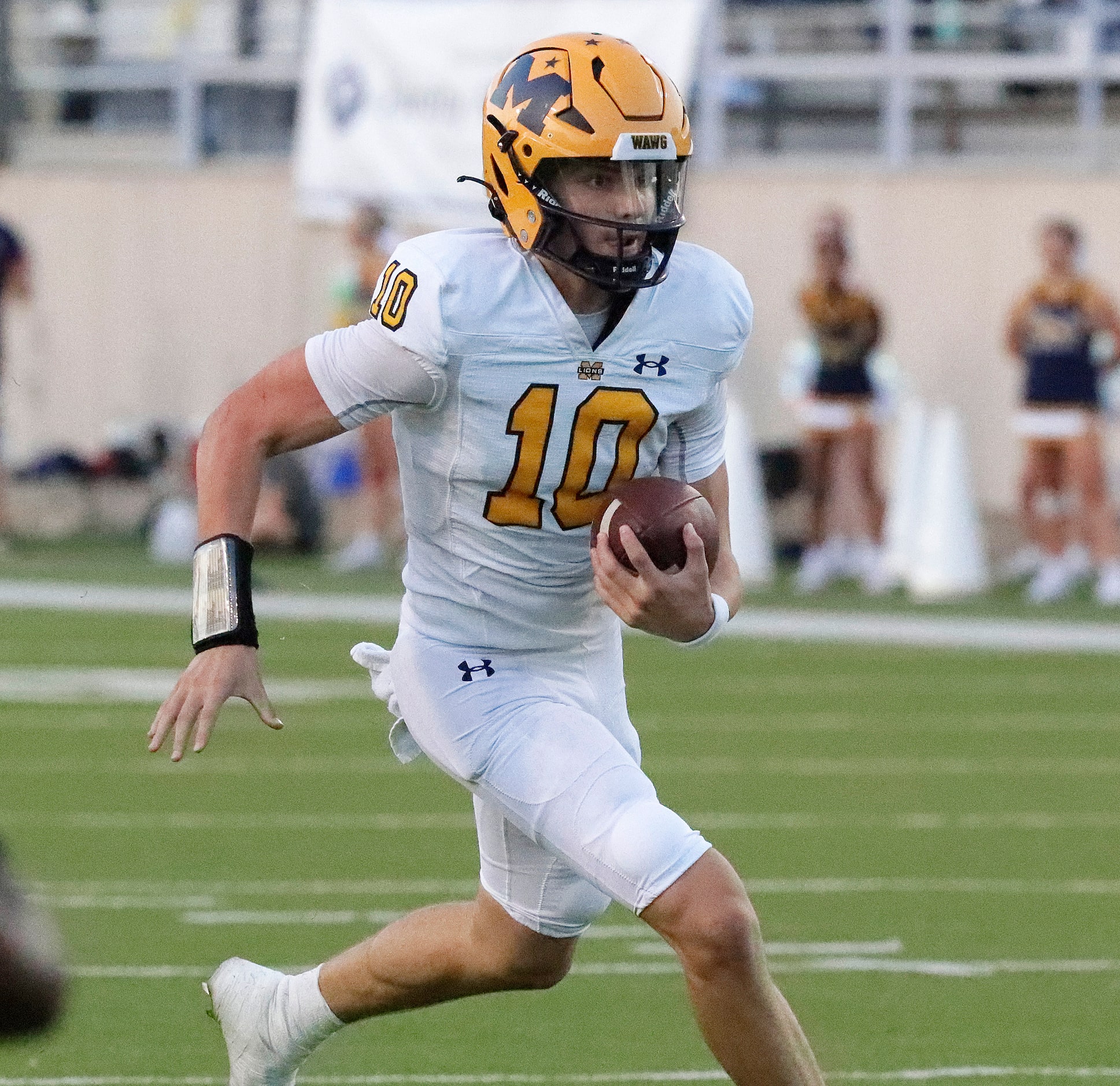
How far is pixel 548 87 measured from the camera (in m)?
4.19

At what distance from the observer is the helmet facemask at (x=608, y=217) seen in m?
4.10

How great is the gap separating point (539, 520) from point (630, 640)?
24.3 feet

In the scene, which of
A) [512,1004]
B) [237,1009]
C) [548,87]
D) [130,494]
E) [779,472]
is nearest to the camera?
[548,87]

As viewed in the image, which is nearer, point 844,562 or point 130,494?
point 844,562

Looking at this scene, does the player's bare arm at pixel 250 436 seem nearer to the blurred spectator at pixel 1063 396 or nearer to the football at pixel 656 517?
the football at pixel 656 517

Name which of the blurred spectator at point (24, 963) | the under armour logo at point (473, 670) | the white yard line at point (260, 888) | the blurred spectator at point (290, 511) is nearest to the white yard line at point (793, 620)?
the blurred spectator at point (290, 511)

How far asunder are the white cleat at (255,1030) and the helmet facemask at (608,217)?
1373 mm

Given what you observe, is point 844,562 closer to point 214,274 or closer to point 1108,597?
point 1108,597

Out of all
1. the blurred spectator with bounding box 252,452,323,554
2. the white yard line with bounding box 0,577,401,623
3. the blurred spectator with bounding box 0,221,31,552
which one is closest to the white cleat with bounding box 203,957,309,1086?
the white yard line with bounding box 0,577,401,623

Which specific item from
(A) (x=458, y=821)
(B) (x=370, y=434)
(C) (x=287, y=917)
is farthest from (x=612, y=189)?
(B) (x=370, y=434)

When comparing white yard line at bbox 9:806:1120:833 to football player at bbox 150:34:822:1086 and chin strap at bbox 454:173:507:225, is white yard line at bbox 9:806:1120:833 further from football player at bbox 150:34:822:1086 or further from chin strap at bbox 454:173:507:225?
chin strap at bbox 454:173:507:225

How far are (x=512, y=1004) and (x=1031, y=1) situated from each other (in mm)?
12743

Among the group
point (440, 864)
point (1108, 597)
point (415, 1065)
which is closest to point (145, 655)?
point (440, 864)

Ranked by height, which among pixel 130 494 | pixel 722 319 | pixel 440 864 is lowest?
pixel 130 494
